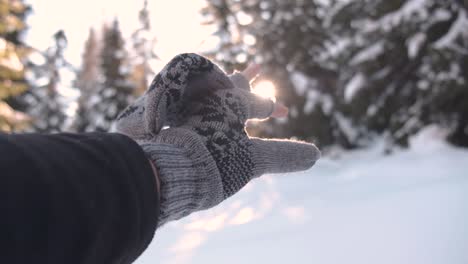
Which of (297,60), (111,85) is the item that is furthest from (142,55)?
(297,60)

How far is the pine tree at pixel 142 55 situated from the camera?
754 inches

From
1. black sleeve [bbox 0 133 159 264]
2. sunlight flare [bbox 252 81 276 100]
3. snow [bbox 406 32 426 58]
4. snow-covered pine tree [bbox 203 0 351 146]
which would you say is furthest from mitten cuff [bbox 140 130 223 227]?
snow-covered pine tree [bbox 203 0 351 146]

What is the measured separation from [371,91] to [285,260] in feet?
19.7

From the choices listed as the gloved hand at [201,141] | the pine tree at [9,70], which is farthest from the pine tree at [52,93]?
the gloved hand at [201,141]

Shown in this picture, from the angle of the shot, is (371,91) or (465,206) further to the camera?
(371,91)

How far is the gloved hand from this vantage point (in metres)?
0.97

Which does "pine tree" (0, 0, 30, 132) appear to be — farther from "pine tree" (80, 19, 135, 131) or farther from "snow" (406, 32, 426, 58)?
"pine tree" (80, 19, 135, 131)

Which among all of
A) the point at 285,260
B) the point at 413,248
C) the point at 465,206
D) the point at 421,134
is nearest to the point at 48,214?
the point at 285,260

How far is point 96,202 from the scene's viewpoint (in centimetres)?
64

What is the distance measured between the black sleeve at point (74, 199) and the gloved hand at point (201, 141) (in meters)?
0.16

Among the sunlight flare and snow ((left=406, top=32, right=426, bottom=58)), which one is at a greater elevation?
snow ((left=406, top=32, right=426, bottom=58))

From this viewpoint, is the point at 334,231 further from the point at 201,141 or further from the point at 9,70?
the point at 9,70

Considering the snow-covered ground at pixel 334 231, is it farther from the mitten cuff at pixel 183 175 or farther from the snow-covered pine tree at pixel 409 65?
the snow-covered pine tree at pixel 409 65

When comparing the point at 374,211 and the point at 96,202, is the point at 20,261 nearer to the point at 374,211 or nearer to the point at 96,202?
the point at 96,202
